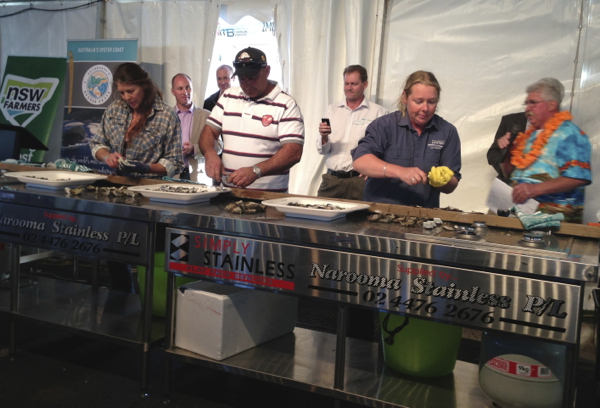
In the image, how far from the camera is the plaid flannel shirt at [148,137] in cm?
312

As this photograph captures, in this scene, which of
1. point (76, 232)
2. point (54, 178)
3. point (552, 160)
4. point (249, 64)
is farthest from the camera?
point (249, 64)

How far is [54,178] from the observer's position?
2.77m

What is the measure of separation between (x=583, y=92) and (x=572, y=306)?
8.53ft

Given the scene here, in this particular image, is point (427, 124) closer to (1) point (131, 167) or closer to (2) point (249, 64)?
(2) point (249, 64)

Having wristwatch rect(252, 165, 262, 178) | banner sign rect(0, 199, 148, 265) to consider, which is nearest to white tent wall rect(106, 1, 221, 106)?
wristwatch rect(252, 165, 262, 178)

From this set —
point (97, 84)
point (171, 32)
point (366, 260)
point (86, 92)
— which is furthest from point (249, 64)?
point (86, 92)

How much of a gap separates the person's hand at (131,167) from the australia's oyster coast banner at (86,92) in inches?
103

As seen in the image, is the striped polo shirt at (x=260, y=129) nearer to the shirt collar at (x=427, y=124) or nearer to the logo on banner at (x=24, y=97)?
the shirt collar at (x=427, y=124)

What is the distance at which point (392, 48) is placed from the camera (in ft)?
14.3

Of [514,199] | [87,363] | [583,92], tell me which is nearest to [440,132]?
[514,199]

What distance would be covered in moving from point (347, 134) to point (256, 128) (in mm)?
1207

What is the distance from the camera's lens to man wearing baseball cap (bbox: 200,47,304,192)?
2.91 meters

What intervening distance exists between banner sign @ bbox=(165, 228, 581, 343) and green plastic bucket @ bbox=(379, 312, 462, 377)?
0.27m

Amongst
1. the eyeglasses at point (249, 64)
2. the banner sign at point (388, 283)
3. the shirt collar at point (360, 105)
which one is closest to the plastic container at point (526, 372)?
the banner sign at point (388, 283)
